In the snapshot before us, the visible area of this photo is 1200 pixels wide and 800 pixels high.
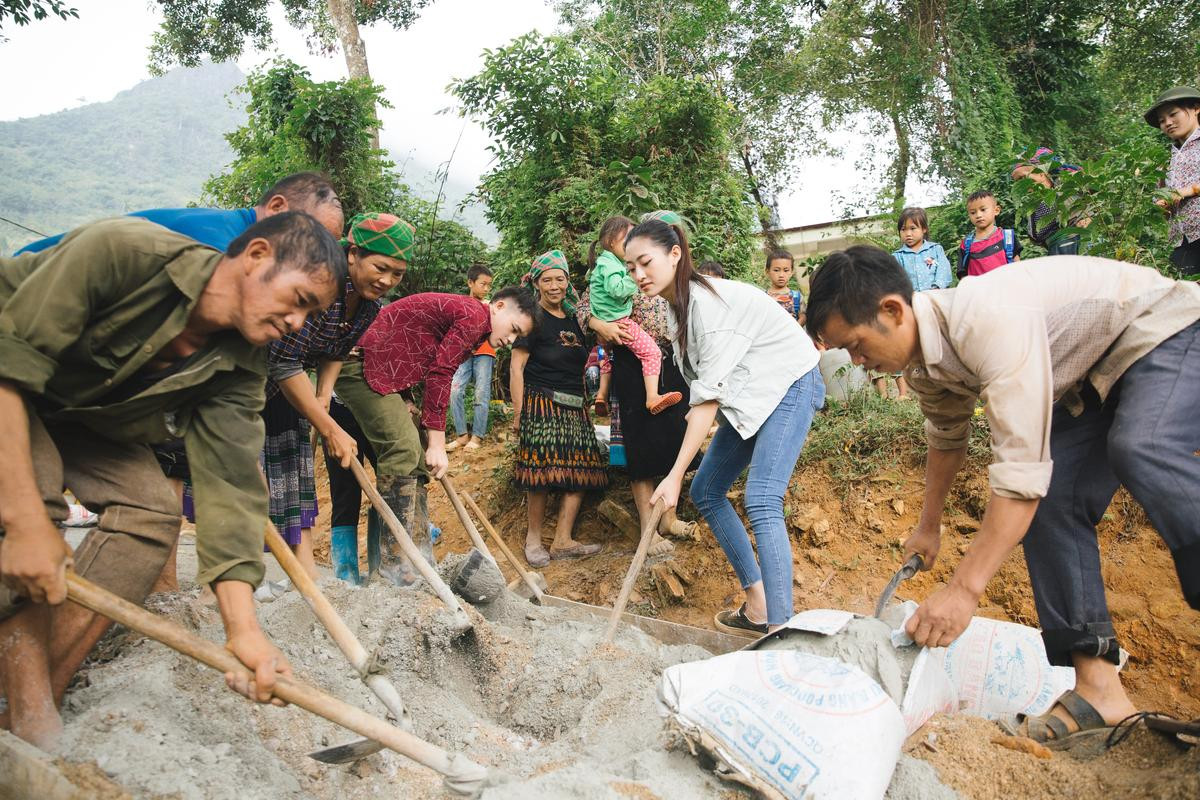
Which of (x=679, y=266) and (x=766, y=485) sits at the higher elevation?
(x=679, y=266)

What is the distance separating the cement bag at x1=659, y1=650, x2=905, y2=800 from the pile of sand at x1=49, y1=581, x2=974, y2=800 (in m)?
0.11

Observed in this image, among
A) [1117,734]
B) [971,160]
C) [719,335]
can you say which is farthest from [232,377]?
[971,160]

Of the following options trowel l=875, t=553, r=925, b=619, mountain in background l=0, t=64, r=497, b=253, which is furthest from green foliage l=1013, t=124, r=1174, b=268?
mountain in background l=0, t=64, r=497, b=253

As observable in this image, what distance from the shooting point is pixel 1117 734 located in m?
2.10

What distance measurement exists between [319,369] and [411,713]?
5.67 ft

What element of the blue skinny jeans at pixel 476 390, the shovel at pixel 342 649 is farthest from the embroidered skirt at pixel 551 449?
the shovel at pixel 342 649

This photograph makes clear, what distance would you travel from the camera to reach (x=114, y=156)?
97.5m

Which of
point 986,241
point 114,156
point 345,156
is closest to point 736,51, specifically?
point 345,156

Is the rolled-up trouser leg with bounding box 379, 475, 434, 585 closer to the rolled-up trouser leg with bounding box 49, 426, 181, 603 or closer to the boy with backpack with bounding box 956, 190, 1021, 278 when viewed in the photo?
the rolled-up trouser leg with bounding box 49, 426, 181, 603

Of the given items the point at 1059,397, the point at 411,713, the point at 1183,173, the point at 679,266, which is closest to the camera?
the point at 1059,397

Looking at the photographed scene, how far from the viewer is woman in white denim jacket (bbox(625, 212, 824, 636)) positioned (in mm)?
2941

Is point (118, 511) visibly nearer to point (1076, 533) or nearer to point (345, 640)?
point (345, 640)

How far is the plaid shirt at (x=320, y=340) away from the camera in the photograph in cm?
313

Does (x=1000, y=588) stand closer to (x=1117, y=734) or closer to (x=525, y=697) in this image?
(x=1117, y=734)
